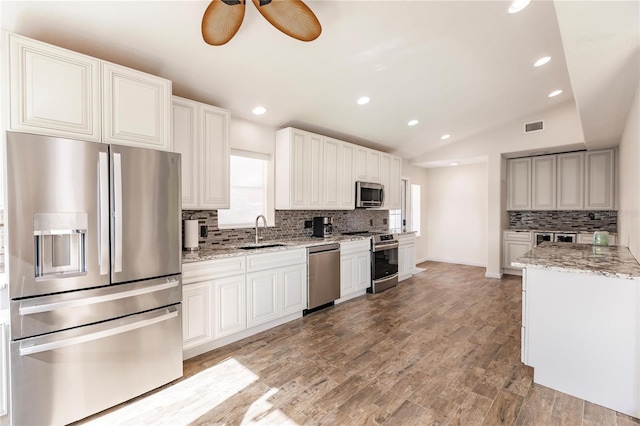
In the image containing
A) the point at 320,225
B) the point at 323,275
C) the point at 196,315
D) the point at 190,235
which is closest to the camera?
the point at 196,315

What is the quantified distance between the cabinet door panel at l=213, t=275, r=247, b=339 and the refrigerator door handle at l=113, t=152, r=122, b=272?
93 cm

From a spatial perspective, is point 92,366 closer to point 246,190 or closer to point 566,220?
point 246,190

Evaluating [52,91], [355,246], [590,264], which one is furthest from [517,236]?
[52,91]

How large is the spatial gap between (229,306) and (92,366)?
1.16 metres

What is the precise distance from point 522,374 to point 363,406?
1.43 m

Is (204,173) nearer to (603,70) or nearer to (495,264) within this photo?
(603,70)

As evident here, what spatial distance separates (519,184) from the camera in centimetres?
613

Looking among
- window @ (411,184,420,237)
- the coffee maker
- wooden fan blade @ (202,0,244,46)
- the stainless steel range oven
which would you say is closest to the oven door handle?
the stainless steel range oven

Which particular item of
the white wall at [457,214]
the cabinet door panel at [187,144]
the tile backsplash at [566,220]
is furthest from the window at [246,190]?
the tile backsplash at [566,220]

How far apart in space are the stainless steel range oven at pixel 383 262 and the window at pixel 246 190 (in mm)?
1822

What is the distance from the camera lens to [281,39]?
103 inches

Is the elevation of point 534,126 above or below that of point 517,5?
below

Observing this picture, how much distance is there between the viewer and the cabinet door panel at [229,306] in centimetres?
285

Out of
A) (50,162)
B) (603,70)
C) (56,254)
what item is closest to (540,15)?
(603,70)
